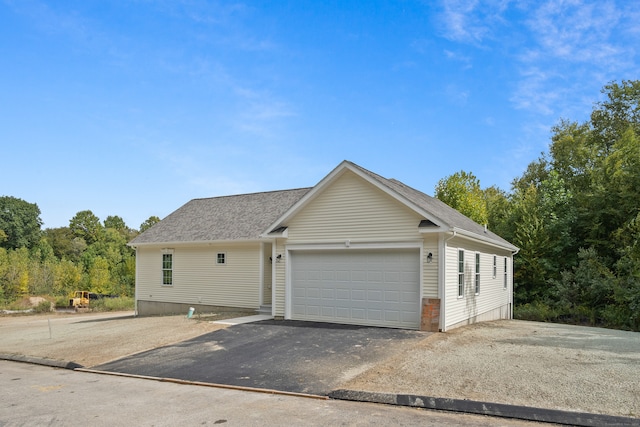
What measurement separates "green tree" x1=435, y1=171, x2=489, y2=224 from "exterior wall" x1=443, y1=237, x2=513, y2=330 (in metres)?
12.9

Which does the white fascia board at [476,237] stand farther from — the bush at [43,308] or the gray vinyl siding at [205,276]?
the bush at [43,308]

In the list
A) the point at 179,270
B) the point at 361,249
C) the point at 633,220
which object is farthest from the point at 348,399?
the point at 633,220

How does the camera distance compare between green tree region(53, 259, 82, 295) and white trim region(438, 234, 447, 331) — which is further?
green tree region(53, 259, 82, 295)

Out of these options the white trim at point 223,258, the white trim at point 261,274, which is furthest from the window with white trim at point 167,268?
the white trim at point 261,274

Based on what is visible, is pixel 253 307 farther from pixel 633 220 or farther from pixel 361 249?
pixel 633 220

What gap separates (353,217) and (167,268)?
423 inches

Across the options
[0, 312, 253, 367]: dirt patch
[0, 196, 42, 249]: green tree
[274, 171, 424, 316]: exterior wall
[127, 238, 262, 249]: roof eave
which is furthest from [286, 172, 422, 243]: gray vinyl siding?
[0, 196, 42, 249]: green tree

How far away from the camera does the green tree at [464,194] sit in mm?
35625

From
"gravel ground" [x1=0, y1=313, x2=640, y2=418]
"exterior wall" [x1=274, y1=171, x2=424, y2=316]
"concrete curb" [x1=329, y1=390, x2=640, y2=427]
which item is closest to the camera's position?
"concrete curb" [x1=329, y1=390, x2=640, y2=427]

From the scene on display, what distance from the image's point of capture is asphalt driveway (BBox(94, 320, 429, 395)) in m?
9.06

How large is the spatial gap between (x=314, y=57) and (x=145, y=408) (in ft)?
42.3

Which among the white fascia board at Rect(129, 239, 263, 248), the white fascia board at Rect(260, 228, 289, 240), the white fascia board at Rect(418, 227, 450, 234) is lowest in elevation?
the white fascia board at Rect(129, 239, 263, 248)

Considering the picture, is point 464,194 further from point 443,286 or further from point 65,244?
point 65,244

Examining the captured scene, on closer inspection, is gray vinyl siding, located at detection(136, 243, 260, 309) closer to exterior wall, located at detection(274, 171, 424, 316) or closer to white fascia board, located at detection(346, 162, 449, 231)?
exterior wall, located at detection(274, 171, 424, 316)
